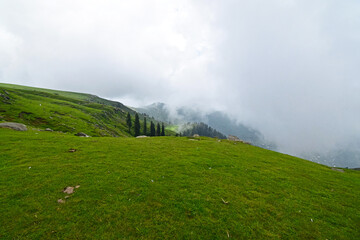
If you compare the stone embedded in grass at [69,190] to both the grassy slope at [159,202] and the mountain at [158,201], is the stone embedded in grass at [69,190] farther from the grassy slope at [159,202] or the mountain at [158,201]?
the grassy slope at [159,202]

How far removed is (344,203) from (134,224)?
840 inches

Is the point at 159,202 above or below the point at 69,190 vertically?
above

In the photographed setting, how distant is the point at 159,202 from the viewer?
1173 cm

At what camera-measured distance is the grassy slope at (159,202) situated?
30.0 ft

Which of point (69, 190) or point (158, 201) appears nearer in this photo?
point (158, 201)

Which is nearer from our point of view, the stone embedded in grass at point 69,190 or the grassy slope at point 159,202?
the grassy slope at point 159,202

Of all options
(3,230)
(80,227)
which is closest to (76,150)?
(3,230)

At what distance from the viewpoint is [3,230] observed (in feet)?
27.2

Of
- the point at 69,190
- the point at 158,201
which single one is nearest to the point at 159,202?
the point at 158,201

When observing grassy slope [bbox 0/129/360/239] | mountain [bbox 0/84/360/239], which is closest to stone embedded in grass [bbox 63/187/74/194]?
mountain [bbox 0/84/360/239]

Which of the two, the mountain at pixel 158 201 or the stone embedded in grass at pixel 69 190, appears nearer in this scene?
the mountain at pixel 158 201

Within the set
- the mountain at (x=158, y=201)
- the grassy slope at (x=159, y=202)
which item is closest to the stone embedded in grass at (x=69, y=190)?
the mountain at (x=158, y=201)

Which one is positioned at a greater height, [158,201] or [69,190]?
[158,201]

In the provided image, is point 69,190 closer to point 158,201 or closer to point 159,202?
point 158,201
